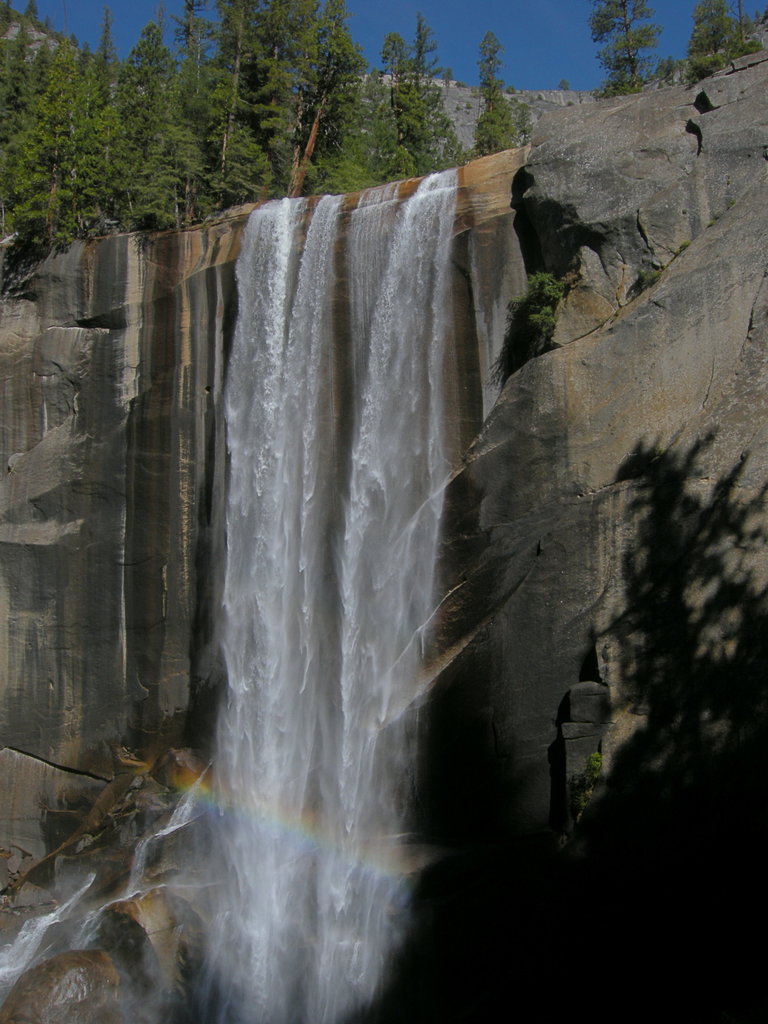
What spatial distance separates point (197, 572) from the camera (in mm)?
17859

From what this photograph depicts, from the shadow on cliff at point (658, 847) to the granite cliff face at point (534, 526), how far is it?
0.04 metres

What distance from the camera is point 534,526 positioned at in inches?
503

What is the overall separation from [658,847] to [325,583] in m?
7.46

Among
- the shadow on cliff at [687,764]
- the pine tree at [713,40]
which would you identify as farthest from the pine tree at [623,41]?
the shadow on cliff at [687,764]

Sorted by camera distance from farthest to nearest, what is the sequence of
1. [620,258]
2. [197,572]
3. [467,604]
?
[197,572], [620,258], [467,604]

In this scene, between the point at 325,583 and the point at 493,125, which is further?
the point at 493,125

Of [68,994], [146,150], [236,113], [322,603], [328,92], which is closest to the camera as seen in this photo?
[68,994]

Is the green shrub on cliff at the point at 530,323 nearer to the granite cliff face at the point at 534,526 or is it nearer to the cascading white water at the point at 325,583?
the granite cliff face at the point at 534,526

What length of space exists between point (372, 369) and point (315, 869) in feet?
28.3

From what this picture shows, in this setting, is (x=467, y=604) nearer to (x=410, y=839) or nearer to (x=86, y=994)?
(x=410, y=839)

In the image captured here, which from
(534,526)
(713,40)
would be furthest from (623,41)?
(534,526)

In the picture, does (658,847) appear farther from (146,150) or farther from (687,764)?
(146,150)

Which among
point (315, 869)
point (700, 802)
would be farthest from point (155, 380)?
point (700, 802)

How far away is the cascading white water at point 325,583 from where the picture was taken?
41.7 ft
